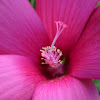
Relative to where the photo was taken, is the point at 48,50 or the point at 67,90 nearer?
the point at 67,90

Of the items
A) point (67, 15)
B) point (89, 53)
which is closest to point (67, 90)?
point (89, 53)

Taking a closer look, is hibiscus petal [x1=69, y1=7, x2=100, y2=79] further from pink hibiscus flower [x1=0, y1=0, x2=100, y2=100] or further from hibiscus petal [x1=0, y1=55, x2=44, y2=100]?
hibiscus petal [x1=0, y1=55, x2=44, y2=100]

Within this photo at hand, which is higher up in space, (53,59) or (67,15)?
(67,15)

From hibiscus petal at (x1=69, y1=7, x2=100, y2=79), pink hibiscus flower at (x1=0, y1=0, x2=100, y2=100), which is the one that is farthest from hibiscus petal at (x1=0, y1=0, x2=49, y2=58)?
hibiscus petal at (x1=69, y1=7, x2=100, y2=79)

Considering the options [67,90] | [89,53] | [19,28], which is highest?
[19,28]

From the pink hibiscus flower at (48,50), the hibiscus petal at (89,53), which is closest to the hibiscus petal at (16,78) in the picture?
the pink hibiscus flower at (48,50)

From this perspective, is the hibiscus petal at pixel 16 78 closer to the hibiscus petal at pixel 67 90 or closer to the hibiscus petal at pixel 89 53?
the hibiscus petal at pixel 67 90

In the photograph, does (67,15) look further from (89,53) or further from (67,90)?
(67,90)
